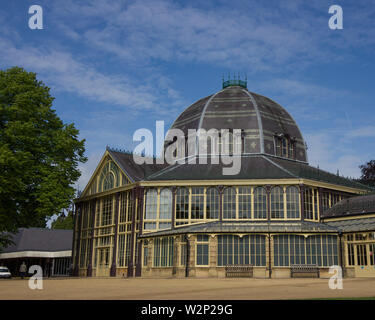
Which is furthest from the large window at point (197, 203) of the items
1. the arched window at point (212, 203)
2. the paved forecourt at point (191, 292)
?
the paved forecourt at point (191, 292)

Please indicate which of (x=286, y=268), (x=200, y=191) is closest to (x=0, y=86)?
(x=200, y=191)

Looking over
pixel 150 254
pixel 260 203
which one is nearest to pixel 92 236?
pixel 150 254

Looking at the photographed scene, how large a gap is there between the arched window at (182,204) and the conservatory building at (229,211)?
3.4 inches

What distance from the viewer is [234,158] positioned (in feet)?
139

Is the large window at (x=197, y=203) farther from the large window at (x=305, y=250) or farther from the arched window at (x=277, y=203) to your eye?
the large window at (x=305, y=250)

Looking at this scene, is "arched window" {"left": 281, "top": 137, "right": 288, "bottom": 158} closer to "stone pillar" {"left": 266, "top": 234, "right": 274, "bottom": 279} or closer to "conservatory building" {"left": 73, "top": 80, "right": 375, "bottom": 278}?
"conservatory building" {"left": 73, "top": 80, "right": 375, "bottom": 278}

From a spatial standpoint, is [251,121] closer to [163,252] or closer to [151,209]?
[151,209]

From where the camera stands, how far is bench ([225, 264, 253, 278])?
3238 centimetres

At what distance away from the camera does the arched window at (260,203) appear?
37531 millimetres

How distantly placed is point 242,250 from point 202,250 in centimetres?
288
